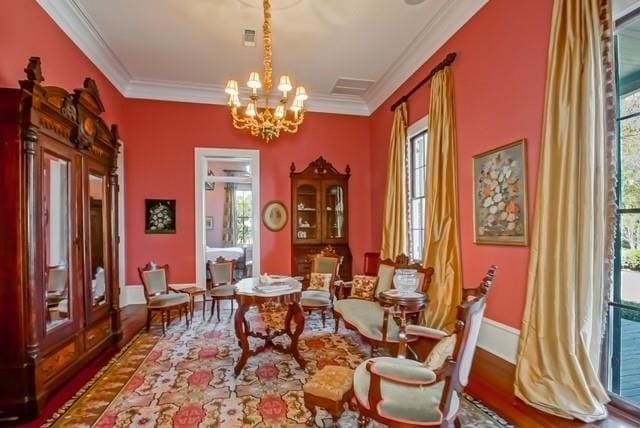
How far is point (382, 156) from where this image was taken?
21.5 feet

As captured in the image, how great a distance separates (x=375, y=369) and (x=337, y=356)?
6.41ft

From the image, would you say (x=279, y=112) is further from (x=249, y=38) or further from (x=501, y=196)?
(x=501, y=196)

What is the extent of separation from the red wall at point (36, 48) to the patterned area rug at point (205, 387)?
2.81m

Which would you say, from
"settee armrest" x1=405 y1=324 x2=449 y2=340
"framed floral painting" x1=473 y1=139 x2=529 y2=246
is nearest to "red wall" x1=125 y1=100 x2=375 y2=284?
"framed floral painting" x1=473 y1=139 x2=529 y2=246

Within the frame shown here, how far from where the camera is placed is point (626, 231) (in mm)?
2553

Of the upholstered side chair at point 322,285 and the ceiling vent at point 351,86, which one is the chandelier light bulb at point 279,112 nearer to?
the upholstered side chair at point 322,285

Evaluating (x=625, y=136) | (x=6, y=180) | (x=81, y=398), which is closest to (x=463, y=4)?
(x=625, y=136)

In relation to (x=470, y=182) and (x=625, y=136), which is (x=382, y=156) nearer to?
(x=470, y=182)

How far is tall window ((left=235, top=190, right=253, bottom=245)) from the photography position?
11391 mm

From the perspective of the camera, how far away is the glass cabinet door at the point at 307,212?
22.1 feet

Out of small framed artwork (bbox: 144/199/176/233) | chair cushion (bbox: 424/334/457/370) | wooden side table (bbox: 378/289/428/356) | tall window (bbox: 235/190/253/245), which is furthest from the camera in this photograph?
tall window (bbox: 235/190/253/245)

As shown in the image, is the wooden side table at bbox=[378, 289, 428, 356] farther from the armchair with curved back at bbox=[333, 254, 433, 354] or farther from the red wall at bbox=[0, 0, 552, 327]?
the red wall at bbox=[0, 0, 552, 327]

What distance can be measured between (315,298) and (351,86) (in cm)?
385

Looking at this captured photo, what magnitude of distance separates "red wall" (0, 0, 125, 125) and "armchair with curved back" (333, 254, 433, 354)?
386 cm
